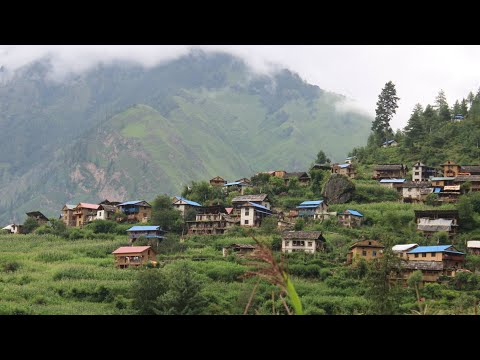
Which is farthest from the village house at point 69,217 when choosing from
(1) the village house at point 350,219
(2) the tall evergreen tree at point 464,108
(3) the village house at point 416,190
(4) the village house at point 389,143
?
(2) the tall evergreen tree at point 464,108

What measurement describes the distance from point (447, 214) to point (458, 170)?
775cm

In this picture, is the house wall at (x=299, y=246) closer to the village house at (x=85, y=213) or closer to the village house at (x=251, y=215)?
the village house at (x=251, y=215)

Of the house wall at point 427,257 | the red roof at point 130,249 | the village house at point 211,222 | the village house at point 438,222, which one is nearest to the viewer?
the house wall at point 427,257

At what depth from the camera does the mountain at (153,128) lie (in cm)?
10681

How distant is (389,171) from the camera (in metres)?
40.5

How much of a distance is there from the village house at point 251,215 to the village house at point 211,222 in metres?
0.50

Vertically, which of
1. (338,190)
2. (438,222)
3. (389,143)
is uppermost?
(389,143)

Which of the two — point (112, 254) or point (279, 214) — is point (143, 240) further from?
point (279, 214)

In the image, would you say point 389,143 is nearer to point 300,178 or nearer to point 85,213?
point 300,178

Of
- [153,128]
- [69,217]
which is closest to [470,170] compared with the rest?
[69,217]

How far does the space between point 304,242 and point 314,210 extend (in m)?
5.34

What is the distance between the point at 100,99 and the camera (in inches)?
5846

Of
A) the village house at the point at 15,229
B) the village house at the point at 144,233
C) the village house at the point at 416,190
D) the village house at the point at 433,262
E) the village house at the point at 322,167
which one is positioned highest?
the village house at the point at 322,167

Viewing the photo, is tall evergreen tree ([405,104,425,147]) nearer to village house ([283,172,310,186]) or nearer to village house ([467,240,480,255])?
village house ([283,172,310,186])
